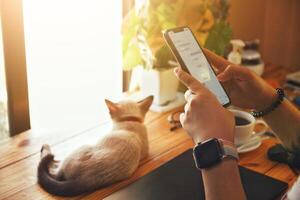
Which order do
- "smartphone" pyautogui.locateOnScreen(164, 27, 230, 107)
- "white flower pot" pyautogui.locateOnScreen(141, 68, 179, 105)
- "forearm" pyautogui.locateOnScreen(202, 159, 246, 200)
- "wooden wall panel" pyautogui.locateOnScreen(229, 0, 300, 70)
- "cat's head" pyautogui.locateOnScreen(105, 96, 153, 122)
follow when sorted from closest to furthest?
"forearm" pyautogui.locateOnScreen(202, 159, 246, 200) → "smartphone" pyautogui.locateOnScreen(164, 27, 230, 107) → "cat's head" pyautogui.locateOnScreen(105, 96, 153, 122) → "white flower pot" pyautogui.locateOnScreen(141, 68, 179, 105) → "wooden wall panel" pyautogui.locateOnScreen(229, 0, 300, 70)

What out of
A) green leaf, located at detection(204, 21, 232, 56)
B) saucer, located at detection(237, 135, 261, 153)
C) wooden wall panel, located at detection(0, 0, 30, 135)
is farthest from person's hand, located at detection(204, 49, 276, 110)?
wooden wall panel, located at detection(0, 0, 30, 135)

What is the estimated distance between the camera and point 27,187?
3.15 ft

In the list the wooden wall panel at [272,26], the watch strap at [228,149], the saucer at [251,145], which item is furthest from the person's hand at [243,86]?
the wooden wall panel at [272,26]

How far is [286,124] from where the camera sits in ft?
3.26

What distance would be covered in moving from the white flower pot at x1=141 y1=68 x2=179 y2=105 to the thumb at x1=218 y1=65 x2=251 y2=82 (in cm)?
33

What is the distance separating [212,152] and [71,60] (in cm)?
69

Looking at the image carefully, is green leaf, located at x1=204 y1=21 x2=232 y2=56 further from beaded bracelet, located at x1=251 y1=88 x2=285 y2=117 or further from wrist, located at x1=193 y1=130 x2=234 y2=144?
wrist, located at x1=193 y1=130 x2=234 y2=144

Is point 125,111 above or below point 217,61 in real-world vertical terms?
below

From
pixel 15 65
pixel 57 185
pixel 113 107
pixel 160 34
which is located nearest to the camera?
pixel 57 185

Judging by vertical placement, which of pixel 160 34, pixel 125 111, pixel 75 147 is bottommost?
pixel 75 147

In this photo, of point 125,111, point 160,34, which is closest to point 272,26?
point 160,34

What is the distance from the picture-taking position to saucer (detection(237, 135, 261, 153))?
1108 mm

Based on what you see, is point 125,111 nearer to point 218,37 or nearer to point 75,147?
point 75,147

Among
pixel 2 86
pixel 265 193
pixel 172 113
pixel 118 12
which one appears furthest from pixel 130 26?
pixel 265 193
